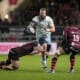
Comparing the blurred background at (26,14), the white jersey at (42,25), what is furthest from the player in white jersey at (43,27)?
the blurred background at (26,14)

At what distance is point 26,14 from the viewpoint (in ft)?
105

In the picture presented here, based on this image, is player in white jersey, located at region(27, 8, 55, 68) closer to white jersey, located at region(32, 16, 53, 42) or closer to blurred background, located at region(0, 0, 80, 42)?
white jersey, located at region(32, 16, 53, 42)

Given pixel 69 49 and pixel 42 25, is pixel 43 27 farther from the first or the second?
pixel 69 49

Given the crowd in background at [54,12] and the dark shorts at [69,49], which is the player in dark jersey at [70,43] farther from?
the crowd in background at [54,12]

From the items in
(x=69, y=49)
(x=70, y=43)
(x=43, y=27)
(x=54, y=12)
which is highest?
(x=43, y=27)

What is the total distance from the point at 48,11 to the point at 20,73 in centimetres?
1522

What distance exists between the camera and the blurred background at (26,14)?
29.8m

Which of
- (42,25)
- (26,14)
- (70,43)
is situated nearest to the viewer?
(70,43)

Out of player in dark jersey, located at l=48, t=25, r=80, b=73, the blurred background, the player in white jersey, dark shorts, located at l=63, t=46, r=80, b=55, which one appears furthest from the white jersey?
the blurred background

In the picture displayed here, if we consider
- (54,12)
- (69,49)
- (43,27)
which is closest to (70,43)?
(69,49)

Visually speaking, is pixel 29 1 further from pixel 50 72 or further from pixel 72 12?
pixel 50 72

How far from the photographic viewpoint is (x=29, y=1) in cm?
3438

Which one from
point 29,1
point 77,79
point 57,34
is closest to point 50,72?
point 77,79

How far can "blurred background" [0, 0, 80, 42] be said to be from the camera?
29.8 metres
